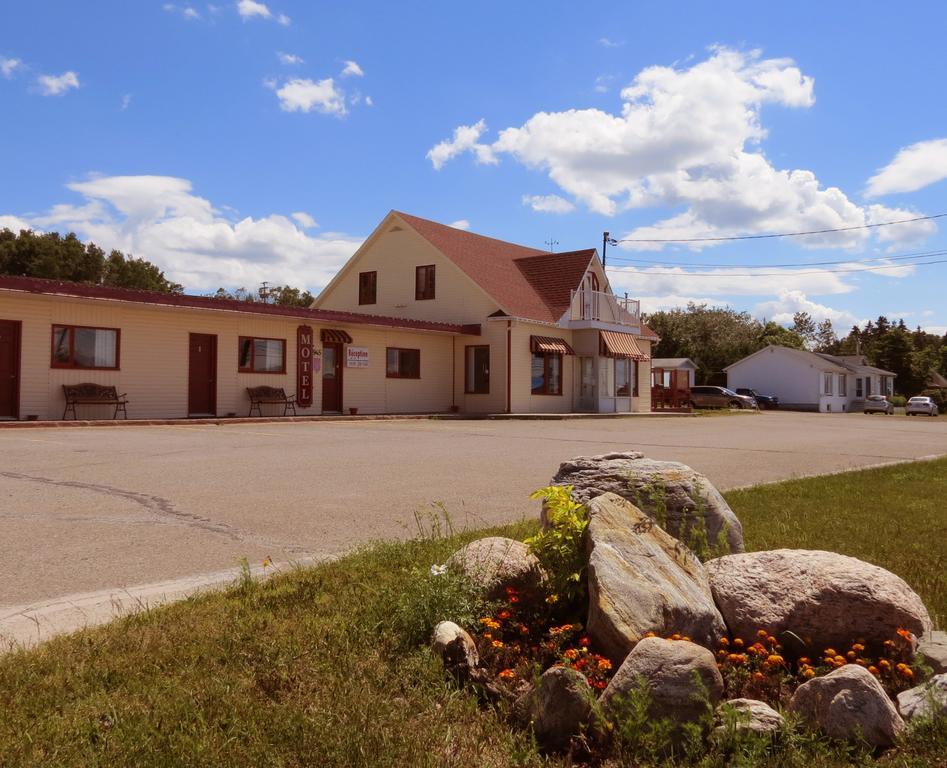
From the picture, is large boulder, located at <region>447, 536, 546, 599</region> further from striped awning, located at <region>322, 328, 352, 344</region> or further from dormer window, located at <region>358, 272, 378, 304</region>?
dormer window, located at <region>358, 272, 378, 304</region>

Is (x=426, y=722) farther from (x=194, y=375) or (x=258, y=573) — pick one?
(x=194, y=375)

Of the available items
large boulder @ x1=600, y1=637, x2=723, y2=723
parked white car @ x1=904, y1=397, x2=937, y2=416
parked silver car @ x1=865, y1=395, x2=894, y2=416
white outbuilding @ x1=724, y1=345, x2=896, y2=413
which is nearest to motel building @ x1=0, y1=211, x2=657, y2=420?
large boulder @ x1=600, y1=637, x2=723, y2=723

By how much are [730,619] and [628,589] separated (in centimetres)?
70

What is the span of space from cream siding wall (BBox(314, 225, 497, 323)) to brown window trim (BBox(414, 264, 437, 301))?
108 millimetres

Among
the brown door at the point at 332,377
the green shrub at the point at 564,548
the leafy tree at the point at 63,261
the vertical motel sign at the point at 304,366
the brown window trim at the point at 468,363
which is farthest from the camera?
the leafy tree at the point at 63,261

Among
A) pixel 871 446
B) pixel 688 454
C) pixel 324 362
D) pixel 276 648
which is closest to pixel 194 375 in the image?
A: pixel 324 362

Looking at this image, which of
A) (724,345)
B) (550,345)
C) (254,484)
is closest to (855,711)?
(254,484)

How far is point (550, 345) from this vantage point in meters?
33.1

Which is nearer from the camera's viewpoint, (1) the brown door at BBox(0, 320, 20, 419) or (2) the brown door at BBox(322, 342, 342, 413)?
(1) the brown door at BBox(0, 320, 20, 419)

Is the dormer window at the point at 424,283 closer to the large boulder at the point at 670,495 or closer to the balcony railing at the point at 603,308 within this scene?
the balcony railing at the point at 603,308

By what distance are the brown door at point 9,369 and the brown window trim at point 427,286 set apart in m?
17.2

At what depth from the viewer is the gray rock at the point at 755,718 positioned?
2996mm

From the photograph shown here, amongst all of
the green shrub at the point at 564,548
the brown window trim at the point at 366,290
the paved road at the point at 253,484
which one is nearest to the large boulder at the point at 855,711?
the green shrub at the point at 564,548

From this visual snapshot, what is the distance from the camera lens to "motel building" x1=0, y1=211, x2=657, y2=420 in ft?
67.7
